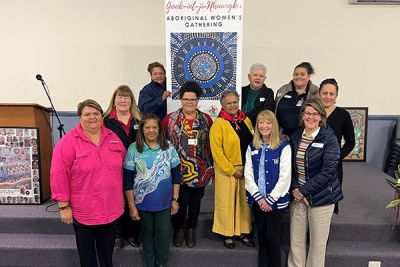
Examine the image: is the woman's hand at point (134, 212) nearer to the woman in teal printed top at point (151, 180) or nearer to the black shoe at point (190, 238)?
the woman in teal printed top at point (151, 180)

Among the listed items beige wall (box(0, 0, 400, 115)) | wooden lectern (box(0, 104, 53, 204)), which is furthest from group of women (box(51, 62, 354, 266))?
beige wall (box(0, 0, 400, 115))

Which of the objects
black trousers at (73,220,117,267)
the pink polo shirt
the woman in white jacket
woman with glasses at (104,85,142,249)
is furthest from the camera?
woman with glasses at (104,85,142,249)

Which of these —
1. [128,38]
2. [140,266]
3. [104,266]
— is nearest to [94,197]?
[104,266]

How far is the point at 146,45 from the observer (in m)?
4.31

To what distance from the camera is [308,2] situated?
420 cm

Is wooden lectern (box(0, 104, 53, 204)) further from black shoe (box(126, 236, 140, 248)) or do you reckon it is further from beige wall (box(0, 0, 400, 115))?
beige wall (box(0, 0, 400, 115))

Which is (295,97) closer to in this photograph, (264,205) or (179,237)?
(264,205)

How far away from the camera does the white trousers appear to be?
2035 millimetres

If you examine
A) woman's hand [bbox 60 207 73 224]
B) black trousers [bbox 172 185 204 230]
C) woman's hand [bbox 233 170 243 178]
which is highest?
woman's hand [bbox 233 170 243 178]

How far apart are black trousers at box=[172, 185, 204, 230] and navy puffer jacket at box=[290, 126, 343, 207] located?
77 centimetres

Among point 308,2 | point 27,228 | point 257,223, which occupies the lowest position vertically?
point 27,228

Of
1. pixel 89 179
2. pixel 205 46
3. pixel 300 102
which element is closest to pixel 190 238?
pixel 89 179

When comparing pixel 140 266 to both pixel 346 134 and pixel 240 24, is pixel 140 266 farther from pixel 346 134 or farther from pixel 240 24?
pixel 240 24

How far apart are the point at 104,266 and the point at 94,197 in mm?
546
